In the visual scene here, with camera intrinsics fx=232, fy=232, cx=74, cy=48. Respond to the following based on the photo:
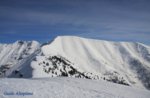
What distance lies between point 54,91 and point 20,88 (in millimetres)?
3649

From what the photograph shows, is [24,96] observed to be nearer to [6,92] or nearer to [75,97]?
[6,92]

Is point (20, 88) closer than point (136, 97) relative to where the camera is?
Yes

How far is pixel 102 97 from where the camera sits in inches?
989

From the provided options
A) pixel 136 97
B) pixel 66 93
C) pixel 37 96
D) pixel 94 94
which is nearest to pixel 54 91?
pixel 66 93

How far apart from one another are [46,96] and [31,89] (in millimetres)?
2852

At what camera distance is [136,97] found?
31.0 metres

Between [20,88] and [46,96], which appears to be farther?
[20,88]

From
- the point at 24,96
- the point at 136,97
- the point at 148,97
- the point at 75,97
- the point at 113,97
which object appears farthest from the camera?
the point at 148,97

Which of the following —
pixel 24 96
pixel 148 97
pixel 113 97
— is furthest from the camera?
pixel 148 97

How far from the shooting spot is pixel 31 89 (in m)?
24.7

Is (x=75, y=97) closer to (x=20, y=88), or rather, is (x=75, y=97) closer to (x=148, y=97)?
(x=20, y=88)

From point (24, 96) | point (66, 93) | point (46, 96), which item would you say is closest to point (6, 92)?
point (24, 96)

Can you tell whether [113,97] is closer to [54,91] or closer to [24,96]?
[54,91]

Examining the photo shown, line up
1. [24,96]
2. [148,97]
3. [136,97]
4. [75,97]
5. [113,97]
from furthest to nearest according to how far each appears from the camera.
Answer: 1. [148,97]
2. [136,97]
3. [113,97]
4. [75,97]
5. [24,96]
